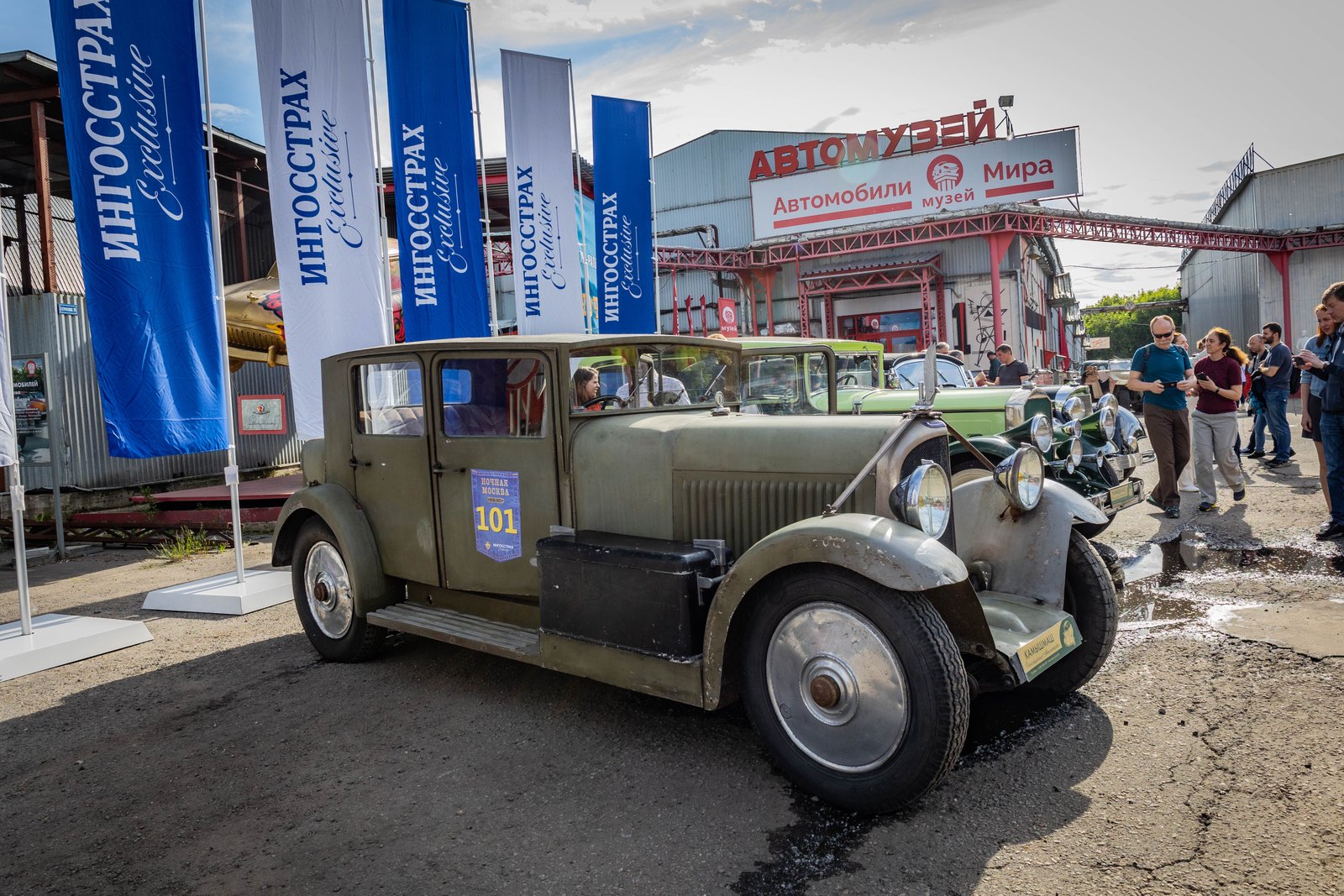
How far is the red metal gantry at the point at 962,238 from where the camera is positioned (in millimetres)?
23438

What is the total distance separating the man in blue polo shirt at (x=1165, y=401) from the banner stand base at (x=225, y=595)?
724 cm

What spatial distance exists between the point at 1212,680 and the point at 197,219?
701cm

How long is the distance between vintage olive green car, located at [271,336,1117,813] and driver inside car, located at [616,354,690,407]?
0.01 meters

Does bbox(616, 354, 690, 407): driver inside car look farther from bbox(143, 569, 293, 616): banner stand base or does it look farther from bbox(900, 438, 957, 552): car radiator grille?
bbox(143, 569, 293, 616): banner stand base

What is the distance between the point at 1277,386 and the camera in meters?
9.95

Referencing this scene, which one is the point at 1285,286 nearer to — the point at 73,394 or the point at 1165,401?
the point at 1165,401

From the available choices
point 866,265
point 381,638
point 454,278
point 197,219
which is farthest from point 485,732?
point 866,265

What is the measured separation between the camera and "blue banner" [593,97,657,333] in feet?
42.3

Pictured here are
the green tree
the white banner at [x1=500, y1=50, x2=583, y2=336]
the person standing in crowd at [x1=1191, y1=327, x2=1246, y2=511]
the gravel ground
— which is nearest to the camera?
the gravel ground

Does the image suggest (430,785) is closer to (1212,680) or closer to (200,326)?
(1212,680)

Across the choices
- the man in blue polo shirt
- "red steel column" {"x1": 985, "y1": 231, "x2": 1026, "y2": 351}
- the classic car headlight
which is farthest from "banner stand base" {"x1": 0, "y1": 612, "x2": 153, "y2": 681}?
"red steel column" {"x1": 985, "y1": 231, "x2": 1026, "y2": 351}

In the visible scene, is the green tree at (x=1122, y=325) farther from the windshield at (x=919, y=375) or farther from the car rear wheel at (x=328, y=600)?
the car rear wheel at (x=328, y=600)

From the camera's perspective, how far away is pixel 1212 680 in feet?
12.5

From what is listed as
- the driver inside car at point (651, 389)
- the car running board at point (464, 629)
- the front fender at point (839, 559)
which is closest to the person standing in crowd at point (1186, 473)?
the driver inside car at point (651, 389)
